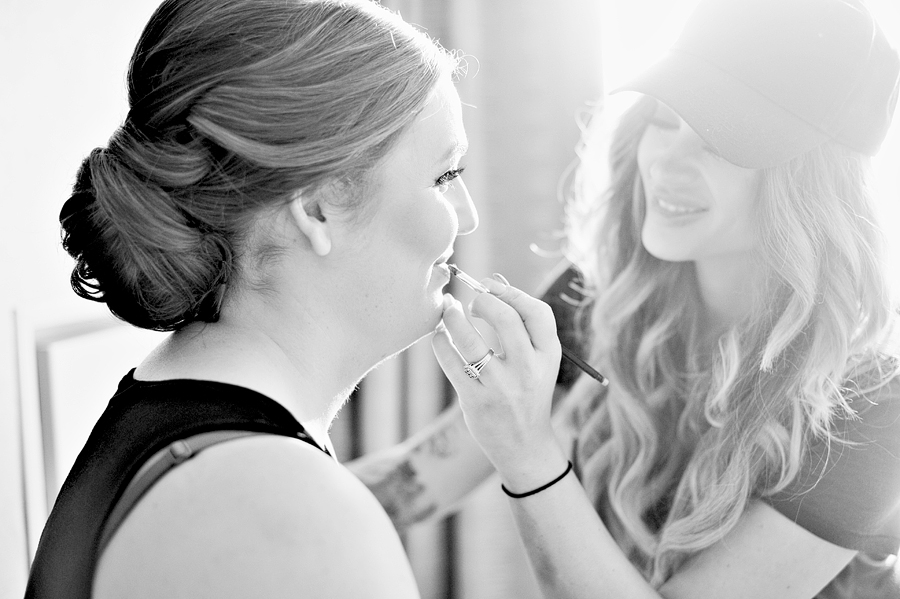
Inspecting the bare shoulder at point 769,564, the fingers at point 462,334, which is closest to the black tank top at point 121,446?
the fingers at point 462,334

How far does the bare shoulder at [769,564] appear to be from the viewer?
0.93m

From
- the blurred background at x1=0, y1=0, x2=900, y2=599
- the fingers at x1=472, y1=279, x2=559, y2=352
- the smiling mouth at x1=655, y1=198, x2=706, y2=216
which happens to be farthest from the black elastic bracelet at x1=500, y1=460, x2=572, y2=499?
the blurred background at x1=0, y1=0, x2=900, y2=599

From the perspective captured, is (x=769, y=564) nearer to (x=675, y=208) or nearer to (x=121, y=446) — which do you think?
(x=675, y=208)

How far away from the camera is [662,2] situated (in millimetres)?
1502

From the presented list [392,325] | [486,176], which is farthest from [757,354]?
[486,176]

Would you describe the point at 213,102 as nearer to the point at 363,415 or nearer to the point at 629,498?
the point at 629,498

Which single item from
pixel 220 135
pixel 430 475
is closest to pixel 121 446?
pixel 220 135

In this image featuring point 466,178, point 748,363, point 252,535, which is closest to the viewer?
point 252,535

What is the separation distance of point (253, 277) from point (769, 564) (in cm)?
69

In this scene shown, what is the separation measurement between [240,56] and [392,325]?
306 millimetres

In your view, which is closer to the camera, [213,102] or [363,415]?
[213,102]

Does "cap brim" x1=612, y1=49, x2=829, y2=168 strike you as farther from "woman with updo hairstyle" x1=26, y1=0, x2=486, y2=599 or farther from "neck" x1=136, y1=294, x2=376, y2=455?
"neck" x1=136, y1=294, x2=376, y2=455

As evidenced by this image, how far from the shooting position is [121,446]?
63 centimetres

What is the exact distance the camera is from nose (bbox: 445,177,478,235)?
2.88ft
